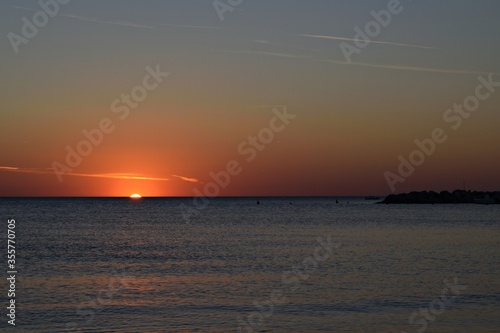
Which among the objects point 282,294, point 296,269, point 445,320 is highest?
point 296,269

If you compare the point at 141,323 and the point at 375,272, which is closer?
the point at 141,323

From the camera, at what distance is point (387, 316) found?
1122 inches

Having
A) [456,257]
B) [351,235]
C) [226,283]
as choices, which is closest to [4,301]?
[226,283]

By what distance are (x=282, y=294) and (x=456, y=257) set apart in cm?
2262

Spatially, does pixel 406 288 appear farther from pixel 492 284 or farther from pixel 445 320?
pixel 445 320

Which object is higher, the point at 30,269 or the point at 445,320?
the point at 30,269

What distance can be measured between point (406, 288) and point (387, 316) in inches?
307

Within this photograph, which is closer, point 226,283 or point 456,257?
point 226,283

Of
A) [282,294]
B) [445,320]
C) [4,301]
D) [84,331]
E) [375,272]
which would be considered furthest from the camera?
[375,272]

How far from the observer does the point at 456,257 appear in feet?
169

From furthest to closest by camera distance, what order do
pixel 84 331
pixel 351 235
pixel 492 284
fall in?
pixel 351 235, pixel 492 284, pixel 84 331

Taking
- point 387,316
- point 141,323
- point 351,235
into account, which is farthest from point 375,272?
point 351,235

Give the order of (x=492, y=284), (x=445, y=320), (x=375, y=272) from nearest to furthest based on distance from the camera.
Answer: (x=445, y=320) → (x=492, y=284) → (x=375, y=272)

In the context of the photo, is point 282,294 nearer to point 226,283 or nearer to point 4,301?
point 226,283
